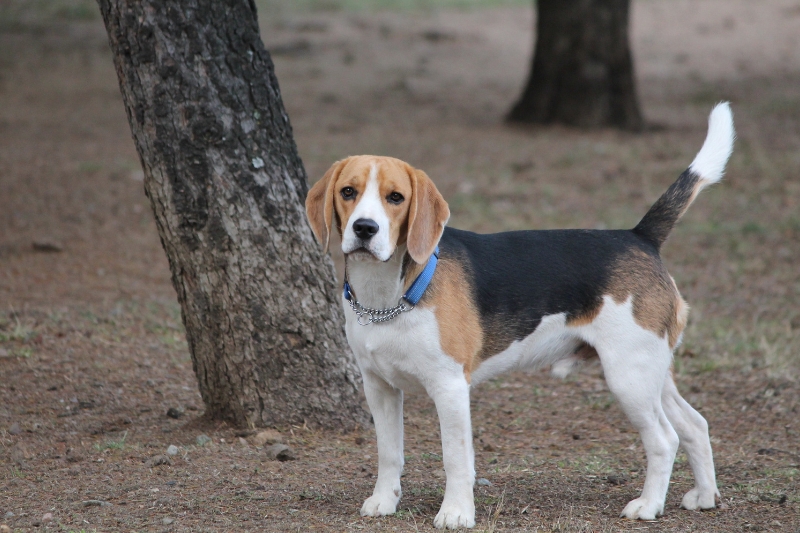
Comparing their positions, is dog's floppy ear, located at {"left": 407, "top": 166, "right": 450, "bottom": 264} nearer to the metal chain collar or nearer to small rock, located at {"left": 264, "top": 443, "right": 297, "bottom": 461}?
the metal chain collar

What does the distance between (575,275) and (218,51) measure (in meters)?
2.16

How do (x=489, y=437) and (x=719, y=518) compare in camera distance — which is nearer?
(x=719, y=518)

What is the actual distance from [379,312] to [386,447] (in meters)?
0.68

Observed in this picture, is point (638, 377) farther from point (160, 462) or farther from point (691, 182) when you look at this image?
point (160, 462)

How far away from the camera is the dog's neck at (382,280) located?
387 centimetres

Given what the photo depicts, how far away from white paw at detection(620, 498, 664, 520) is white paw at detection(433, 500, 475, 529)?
0.75 metres

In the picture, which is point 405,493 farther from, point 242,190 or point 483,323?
point 242,190

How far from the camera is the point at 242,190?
15.9 ft

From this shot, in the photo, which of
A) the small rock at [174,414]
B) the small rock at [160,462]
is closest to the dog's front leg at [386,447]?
the small rock at [160,462]

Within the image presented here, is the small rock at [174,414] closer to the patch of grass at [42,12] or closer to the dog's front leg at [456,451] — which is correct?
the dog's front leg at [456,451]

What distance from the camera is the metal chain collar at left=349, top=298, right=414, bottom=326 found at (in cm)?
383

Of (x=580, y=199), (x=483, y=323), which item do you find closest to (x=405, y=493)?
(x=483, y=323)

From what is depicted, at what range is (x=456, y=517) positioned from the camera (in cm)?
387

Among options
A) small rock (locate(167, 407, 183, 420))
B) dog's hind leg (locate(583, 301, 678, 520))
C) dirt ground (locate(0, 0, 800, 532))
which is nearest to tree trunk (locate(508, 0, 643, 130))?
dirt ground (locate(0, 0, 800, 532))
